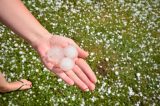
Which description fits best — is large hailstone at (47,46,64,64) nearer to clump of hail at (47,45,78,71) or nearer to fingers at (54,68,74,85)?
clump of hail at (47,45,78,71)

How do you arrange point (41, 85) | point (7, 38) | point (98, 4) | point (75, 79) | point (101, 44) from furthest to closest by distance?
point (98, 4)
point (101, 44)
point (7, 38)
point (41, 85)
point (75, 79)

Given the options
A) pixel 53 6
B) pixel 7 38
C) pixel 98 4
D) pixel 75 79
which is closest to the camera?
pixel 75 79

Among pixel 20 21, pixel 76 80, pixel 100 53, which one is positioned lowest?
pixel 100 53

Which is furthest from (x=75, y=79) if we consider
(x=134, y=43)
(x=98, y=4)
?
(x=98, y=4)

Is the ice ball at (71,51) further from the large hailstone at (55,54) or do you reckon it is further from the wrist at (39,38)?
the wrist at (39,38)

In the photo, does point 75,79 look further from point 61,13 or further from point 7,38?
point 61,13

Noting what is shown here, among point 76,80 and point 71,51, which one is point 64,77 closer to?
point 76,80

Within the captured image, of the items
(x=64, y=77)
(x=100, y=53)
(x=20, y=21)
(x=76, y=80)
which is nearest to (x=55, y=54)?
(x=64, y=77)
